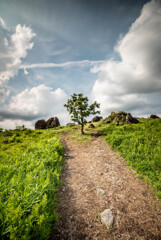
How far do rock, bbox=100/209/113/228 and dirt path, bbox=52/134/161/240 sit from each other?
124 millimetres

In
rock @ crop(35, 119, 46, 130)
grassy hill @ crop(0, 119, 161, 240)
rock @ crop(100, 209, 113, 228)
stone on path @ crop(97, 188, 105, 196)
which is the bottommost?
rock @ crop(100, 209, 113, 228)

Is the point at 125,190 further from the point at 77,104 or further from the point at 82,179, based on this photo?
the point at 77,104

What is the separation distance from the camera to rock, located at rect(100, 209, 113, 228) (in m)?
3.94

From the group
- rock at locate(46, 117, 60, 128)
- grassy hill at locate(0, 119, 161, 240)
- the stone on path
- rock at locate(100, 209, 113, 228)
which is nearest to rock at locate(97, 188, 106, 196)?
the stone on path

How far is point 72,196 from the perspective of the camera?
17.4 feet

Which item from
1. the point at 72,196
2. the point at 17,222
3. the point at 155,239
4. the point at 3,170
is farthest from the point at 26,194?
the point at 155,239

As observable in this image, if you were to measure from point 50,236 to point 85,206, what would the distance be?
5.63ft

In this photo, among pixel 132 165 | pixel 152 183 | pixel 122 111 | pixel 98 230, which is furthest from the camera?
pixel 122 111

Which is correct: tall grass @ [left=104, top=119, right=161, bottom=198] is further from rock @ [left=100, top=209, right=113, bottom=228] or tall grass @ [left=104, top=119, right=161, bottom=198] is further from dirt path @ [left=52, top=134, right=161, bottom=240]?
rock @ [left=100, top=209, right=113, bottom=228]

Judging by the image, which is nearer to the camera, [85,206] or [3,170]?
[85,206]

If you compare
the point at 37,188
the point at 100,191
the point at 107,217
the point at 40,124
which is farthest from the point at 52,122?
the point at 107,217

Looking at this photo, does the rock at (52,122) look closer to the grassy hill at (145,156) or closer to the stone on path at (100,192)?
the grassy hill at (145,156)

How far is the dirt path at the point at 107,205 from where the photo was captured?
3.68 m

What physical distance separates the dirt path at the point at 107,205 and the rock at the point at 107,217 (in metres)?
0.12
